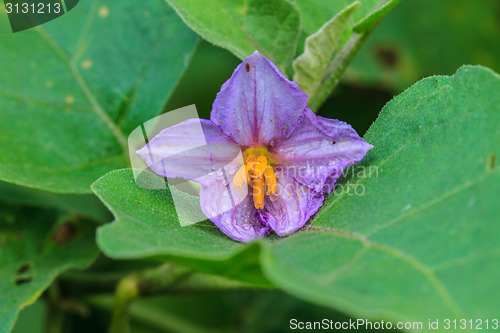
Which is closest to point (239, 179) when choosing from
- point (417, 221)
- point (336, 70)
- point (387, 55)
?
point (336, 70)

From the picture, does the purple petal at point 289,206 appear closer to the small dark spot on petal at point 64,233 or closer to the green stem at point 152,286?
the green stem at point 152,286

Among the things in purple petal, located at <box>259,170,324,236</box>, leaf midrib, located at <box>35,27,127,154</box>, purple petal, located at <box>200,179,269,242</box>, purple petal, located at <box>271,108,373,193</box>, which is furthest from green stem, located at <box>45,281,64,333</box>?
purple petal, located at <box>271,108,373,193</box>

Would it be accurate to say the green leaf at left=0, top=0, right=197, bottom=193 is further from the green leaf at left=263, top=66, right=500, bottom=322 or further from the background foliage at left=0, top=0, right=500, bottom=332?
the green leaf at left=263, top=66, right=500, bottom=322

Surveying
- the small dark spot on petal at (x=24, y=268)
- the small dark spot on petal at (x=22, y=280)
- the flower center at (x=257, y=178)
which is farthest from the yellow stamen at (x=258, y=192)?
the small dark spot on petal at (x=24, y=268)

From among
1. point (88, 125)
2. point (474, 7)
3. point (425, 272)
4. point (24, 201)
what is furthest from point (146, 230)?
point (474, 7)

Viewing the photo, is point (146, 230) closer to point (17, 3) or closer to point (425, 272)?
point (425, 272)

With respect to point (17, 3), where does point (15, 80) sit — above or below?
below
